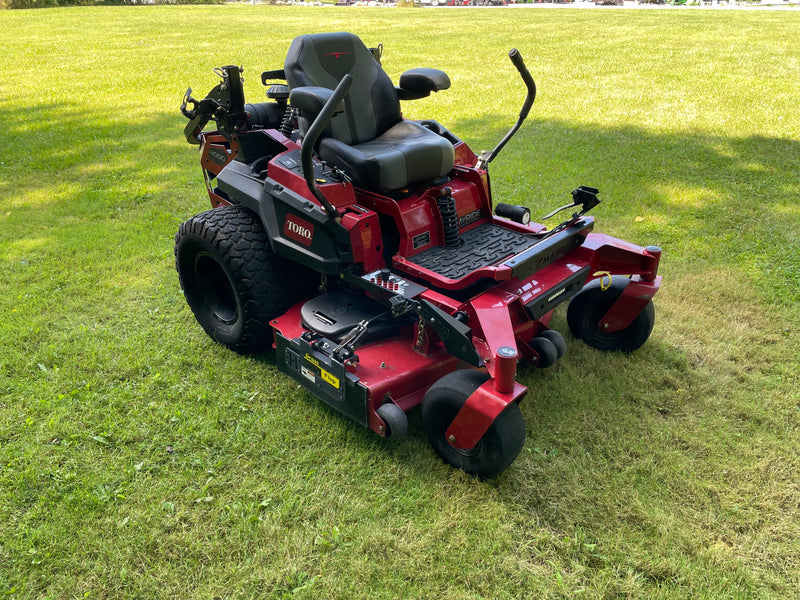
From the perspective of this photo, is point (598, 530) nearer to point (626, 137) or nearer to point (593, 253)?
point (593, 253)

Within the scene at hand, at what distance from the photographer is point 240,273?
359 centimetres

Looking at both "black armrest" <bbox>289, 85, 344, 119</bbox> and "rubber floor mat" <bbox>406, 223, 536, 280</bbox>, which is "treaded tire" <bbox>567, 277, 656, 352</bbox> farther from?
"black armrest" <bbox>289, 85, 344, 119</bbox>

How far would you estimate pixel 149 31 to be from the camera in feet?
67.3

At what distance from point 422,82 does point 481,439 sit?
2.49 metres

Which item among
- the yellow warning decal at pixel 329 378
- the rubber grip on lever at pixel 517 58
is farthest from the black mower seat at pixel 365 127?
the yellow warning decal at pixel 329 378

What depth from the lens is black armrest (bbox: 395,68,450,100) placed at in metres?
4.11

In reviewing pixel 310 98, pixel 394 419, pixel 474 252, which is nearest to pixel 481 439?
pixel 394 419

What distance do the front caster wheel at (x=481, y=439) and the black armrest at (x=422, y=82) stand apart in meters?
2.16

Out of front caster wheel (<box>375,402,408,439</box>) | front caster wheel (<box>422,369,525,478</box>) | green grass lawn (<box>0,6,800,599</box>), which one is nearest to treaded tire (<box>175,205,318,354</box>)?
green grass lawn (<box>0,6,800,599</box>)

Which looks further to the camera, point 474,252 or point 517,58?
point 517,58

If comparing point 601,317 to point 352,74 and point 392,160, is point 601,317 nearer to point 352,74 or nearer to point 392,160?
point 392,160

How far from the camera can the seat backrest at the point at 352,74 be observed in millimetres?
3873

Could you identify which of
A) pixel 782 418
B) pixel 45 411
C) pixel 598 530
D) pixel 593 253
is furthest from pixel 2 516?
pixel 782 418

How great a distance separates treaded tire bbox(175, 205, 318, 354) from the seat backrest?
84 cm
